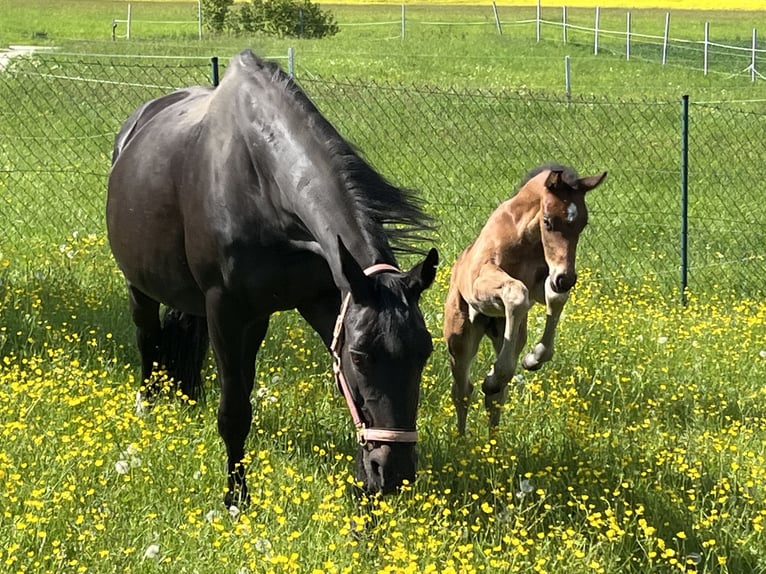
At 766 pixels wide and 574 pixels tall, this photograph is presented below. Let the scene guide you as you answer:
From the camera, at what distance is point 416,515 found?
459 cm

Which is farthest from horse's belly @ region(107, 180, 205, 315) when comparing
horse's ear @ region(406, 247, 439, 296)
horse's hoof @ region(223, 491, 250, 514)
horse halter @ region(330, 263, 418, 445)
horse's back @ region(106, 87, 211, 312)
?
horse's ear @ region(406, 247, 439, 296)

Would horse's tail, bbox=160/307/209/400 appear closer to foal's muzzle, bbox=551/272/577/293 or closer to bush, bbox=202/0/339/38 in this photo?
foal's muzzle, bbox=551/272/577/293

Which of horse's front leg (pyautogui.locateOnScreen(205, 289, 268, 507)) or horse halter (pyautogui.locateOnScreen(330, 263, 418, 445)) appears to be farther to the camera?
horse's front leg (pyautogui.locateOnScreen(205, 289, 268, 507))

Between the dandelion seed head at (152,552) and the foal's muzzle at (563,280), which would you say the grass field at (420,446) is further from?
the foal's muzzle at (563,280)

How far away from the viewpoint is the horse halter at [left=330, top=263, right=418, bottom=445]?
3.83 metres

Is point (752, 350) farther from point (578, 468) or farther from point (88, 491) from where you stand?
point (88, 491)

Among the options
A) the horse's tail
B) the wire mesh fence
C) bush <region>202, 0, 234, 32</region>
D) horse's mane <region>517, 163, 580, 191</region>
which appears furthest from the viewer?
bush <region>202, 0, 234, 32</region>

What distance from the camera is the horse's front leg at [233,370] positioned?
502 cm

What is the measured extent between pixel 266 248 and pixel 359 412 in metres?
1.10

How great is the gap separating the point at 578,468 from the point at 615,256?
18.1 ft

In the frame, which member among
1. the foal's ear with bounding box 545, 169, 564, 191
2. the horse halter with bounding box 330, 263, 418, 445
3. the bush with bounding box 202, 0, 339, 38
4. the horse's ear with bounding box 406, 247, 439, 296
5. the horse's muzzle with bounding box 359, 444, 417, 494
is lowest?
the horse's muzzle with bounding box 359, 444, 417, 494

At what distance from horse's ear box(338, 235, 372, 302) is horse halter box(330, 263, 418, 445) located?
0.08 meters

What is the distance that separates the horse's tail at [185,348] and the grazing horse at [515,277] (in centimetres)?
162

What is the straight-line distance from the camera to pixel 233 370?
203 inches
